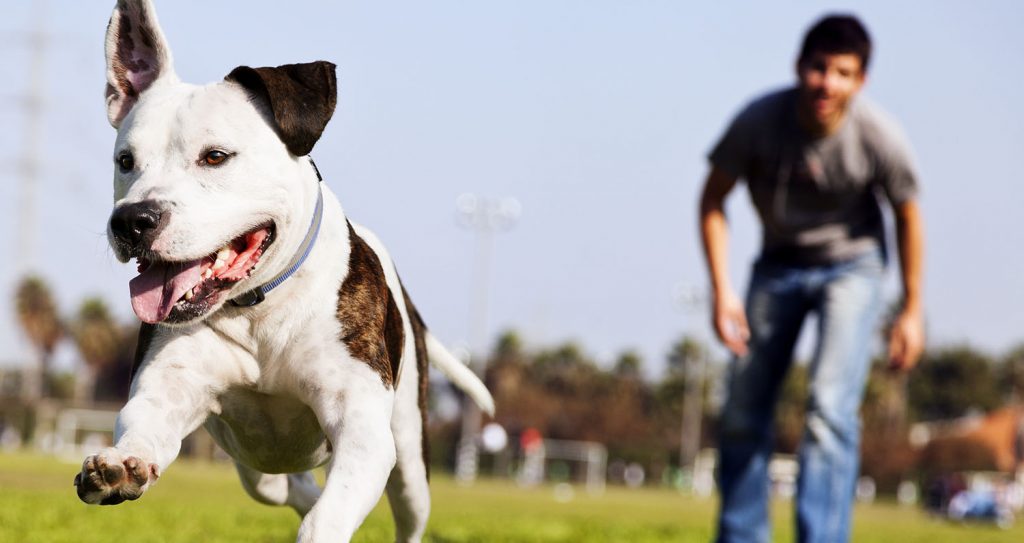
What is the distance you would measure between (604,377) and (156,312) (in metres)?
86.8

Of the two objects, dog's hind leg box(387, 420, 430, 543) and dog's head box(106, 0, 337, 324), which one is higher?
→ dog's head box(106, 0, 337, 324)

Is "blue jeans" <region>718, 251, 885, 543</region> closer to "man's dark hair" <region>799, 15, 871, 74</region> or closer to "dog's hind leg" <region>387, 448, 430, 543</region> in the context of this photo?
"man's dark hair" <region>799, 15, 871, 74</region>

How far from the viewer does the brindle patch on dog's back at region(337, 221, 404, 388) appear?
4.19m

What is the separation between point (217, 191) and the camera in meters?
3.88

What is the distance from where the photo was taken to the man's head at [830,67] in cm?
635

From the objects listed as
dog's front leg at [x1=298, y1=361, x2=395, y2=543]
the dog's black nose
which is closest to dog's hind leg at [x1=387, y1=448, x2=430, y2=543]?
dog's front leg at [x1=298, y1=361, x2=395, y2=543]

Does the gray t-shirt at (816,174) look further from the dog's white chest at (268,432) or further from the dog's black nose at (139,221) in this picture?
the dog's black nose at (139,221)

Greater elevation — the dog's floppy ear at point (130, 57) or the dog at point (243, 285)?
the dog's floppy ear at point (130, 57)

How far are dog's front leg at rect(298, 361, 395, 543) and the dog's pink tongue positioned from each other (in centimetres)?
47

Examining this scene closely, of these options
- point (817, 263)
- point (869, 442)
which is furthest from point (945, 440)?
point (817, 263)

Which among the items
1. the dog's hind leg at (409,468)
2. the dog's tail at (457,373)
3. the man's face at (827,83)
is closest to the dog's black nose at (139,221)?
the dog's hind leg at (409,468)

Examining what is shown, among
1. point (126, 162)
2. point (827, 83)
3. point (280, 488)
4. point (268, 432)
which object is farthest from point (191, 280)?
point (827, 83)

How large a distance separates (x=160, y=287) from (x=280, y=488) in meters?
Result: 1.73

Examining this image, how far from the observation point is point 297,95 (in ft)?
13.3
